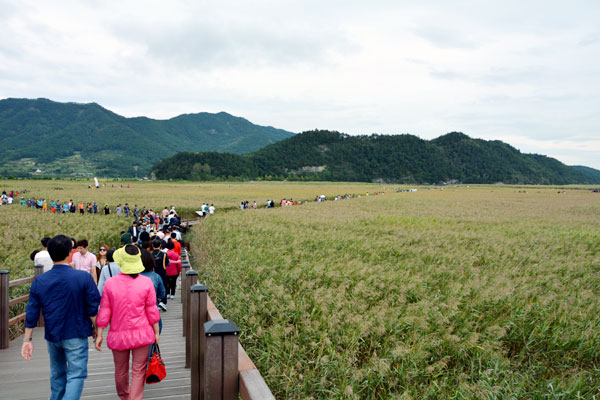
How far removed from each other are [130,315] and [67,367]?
84 centimetres

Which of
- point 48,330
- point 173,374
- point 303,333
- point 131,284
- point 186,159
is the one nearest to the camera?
point 48,330

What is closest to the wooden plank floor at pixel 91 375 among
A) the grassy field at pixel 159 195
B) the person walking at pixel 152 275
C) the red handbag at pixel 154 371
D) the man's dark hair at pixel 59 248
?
the red handbag at pixel 154 371

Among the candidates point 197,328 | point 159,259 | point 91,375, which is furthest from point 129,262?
point 159,259

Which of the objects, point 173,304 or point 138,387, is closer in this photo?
point 138,387

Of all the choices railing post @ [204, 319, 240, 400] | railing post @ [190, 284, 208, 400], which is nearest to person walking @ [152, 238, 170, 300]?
railing post @ [190, 284, 208, 400]

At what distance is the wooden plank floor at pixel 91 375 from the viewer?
425 cm

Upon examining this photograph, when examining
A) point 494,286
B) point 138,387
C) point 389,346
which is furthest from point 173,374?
point 494,286

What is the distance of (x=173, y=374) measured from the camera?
15.8 ft

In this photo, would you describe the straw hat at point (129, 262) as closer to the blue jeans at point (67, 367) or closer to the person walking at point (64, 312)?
the person walking at point (64, 312)

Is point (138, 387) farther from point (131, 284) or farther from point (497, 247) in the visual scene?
point (497, 247)

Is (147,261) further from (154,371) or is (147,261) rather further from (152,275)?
(154,371)

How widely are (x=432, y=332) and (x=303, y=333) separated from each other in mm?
1956

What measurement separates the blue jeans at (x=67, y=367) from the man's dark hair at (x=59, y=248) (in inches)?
33.9

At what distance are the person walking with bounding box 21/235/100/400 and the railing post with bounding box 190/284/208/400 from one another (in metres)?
0.97
